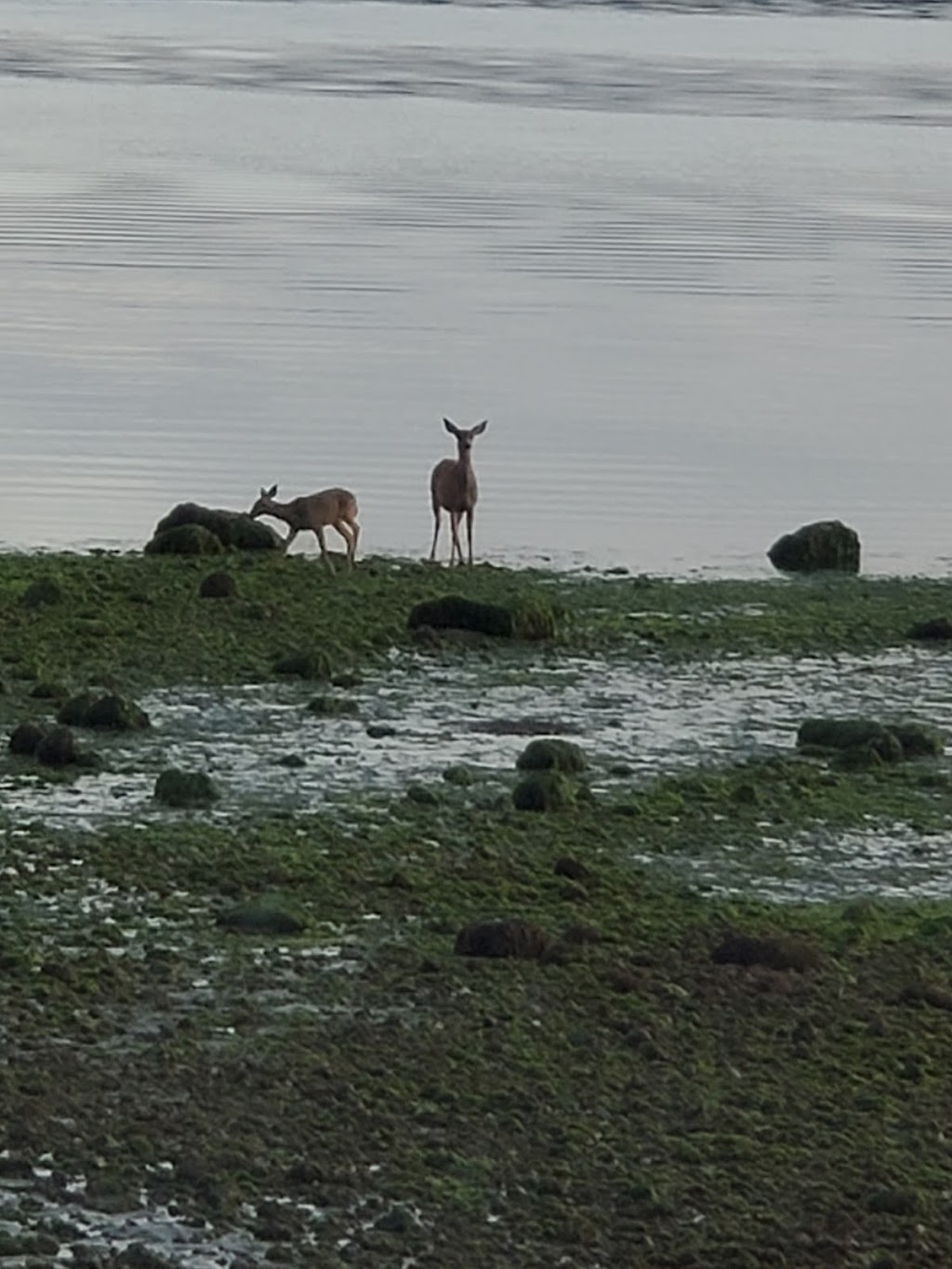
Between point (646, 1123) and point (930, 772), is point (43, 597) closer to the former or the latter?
point (930, 772)

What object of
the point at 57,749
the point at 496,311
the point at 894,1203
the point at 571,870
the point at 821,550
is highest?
the point at 496,311

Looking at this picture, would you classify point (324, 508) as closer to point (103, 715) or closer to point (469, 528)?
point (469, 528)

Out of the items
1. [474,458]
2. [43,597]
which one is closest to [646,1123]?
[43,597]

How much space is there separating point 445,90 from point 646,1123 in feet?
204

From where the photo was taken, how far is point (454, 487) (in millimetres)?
19312

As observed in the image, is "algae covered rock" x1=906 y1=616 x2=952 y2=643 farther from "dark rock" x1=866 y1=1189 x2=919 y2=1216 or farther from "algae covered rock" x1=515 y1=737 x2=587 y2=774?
"dark rock" x1=866 y1=1189 x2=919 y2=1216

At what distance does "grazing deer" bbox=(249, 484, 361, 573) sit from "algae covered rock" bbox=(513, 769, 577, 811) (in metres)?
6.02

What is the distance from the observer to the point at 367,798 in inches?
489

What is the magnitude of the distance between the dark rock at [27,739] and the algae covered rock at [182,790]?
2.40 ft

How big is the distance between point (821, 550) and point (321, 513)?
3115mm

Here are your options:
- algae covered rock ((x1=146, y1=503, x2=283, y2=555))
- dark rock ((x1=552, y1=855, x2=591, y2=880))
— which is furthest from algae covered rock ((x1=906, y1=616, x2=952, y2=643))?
dark rock ((x1=552, y1=855, x2=591, y2=880))

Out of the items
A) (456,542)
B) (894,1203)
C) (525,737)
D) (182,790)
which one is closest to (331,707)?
(525,737)

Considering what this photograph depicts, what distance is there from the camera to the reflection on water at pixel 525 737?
1186 centimetres

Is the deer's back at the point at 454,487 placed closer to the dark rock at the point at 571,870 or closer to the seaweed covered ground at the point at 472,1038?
the seaweed covered ground at the point at 472,1038
